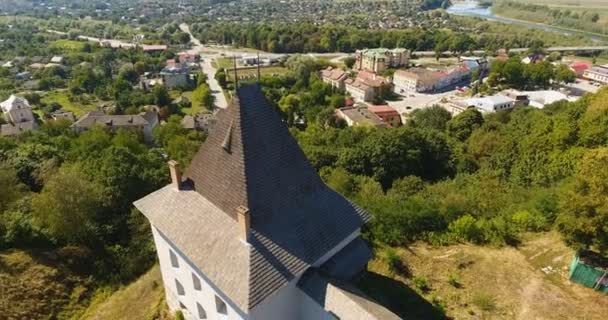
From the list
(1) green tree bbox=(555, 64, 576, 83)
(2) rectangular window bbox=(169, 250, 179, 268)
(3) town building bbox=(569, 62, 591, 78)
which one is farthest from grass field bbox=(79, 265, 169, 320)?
(3) town building bbox=(569, 62, 591, 78)

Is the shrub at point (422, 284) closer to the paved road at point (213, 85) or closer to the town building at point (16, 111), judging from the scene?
the paved road at point (213, 85)

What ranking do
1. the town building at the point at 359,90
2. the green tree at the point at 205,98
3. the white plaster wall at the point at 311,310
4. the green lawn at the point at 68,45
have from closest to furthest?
the white plaster wall at the point at 311,310 < the green tree at the point at 205,98 < the town building at the point at 359,90 < the green lawn at the point at 68,45

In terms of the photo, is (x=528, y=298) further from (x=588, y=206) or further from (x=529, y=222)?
(x=529, y=222)

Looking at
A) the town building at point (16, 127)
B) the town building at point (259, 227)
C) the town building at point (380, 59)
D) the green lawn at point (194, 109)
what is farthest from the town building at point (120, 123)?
the town building at point (380, 59)

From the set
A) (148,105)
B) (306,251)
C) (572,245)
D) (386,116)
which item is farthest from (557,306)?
(148,105)

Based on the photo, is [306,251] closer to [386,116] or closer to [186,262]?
[186,262]

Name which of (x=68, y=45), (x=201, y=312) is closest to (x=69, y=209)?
(x=201, y=312)
